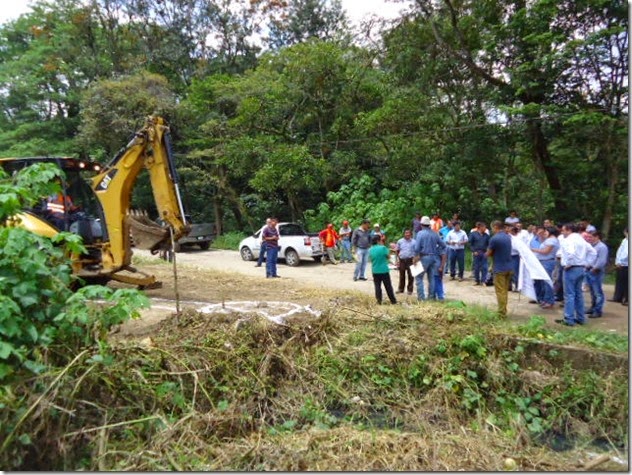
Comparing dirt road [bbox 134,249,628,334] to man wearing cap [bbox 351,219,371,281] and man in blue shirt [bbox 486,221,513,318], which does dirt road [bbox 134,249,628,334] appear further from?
man in blue shirt [bbox 486,221,513,318]

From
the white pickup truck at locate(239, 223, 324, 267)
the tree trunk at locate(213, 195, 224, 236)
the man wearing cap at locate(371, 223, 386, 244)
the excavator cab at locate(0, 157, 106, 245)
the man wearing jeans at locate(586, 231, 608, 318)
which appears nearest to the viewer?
the man wearing jeans at locate(586, 231, 608, 318)

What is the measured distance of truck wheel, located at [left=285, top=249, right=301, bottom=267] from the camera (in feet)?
55.6

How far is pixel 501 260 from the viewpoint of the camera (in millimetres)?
8203

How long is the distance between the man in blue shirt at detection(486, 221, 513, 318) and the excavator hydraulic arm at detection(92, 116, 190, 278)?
17.6 ft

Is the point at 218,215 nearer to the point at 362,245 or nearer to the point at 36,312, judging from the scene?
the point at 362,245

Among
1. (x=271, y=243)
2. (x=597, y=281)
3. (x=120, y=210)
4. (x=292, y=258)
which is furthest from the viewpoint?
(x=292, y=258)

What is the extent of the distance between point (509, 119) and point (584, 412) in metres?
13.7

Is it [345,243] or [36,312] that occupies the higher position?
[36,312]

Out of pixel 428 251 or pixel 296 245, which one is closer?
pixel 428 251

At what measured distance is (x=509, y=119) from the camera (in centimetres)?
1711

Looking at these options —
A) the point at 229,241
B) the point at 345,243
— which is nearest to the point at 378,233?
the point at 345,243

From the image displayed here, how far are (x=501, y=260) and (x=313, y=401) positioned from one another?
440 centimetres

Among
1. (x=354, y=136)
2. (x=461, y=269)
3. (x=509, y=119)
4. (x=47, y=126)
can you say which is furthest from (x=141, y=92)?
(x=461, y=269)

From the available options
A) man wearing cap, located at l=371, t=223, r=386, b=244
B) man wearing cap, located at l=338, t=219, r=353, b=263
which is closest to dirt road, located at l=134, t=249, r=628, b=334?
man wearing cap, located at l=338, t=219, r=353, b=263
